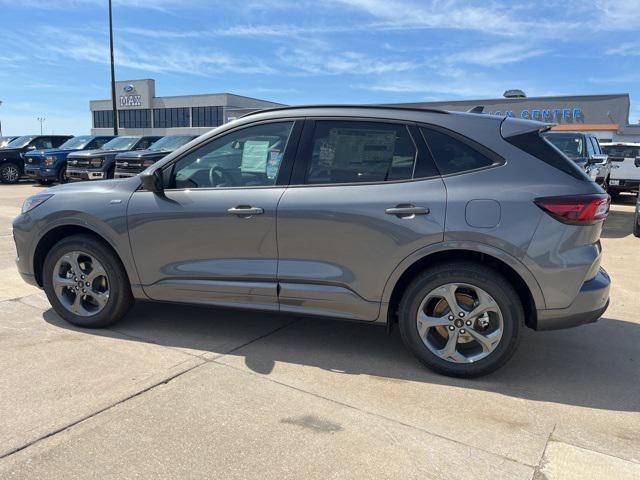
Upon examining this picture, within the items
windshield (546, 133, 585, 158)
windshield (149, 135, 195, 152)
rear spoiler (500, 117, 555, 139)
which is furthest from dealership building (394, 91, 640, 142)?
rear spoiler (500, 117, 555, 139)

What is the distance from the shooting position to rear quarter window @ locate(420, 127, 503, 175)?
3.52 m

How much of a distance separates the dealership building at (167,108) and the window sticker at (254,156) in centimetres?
6003

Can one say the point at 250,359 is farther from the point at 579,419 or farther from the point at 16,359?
the point at 579,419

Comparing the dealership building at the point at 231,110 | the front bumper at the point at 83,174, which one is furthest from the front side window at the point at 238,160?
the dealership building at the point at 231,110

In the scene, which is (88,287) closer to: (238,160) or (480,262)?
(238,160)

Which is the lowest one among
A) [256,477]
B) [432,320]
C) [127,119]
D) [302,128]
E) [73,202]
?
[256,477]

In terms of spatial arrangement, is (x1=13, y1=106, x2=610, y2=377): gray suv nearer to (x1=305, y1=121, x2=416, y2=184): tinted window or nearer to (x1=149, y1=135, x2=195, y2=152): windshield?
(x1=305, y1=121, x2=416, y2=184): tinted window

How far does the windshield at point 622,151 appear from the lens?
1600cm

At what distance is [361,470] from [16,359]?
2.68m

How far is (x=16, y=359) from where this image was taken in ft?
12.4

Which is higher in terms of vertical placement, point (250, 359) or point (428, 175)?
point (428, 175)

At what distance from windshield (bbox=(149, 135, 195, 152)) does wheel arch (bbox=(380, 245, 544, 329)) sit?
13.0 meters

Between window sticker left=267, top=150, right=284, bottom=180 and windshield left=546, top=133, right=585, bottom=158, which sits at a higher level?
windshield left=546, top=133, right=585, bottom=158

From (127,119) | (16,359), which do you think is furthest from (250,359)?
(127,119)
